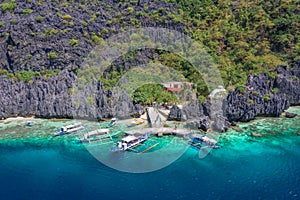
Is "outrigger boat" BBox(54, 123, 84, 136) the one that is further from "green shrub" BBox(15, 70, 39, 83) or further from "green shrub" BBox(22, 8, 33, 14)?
"green shrub" BBox(22, 8, 33, 14)

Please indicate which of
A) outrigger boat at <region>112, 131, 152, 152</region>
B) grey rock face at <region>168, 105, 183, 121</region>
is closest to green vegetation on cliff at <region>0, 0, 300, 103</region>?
grey rock face at <region>168, 105, 183, 121</region>

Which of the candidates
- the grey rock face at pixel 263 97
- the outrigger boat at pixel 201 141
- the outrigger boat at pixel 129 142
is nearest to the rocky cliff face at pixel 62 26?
the grey rock face at pixel 263 97

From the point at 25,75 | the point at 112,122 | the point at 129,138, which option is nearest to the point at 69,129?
the point at 112,122

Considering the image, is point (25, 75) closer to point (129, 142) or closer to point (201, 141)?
point (129, 142)

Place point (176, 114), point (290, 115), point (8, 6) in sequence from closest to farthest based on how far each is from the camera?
point (176, 114), point (290, 115), point (8, 6)

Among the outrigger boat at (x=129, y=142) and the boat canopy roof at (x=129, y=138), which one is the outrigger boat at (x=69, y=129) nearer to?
the outrigger boat at (x=129, y=142)

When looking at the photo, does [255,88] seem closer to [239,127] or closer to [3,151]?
[239,127]

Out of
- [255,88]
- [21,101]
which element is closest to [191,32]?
[255,88]
